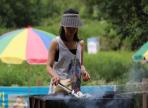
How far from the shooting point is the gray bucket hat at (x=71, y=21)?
22.1 ft

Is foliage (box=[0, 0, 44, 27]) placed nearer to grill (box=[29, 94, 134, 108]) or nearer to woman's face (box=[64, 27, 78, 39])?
woman's face (box=[64, 27, 78, 39])

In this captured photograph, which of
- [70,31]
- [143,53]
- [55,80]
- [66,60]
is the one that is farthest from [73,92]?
[143,53]

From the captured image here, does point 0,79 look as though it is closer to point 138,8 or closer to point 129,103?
point 138,8

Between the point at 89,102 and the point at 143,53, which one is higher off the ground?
the point at 143,53

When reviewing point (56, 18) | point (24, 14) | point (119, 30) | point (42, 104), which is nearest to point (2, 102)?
point (119, 30)

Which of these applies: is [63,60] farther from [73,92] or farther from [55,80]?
[73,92]

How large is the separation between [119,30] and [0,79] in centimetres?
510

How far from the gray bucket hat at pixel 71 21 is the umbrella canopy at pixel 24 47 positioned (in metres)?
4.91

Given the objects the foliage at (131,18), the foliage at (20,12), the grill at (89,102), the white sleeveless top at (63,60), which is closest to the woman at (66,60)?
the white sleeveless top at (63,60)

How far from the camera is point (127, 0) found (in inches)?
445

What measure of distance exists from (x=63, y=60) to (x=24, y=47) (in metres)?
4.99

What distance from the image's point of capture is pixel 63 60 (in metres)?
6.99

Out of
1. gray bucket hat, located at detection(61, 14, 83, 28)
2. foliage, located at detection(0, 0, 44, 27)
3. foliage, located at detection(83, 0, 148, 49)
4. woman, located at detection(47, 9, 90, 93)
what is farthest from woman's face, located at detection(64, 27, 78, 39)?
foliage, located at detection(0, 0, 44, 27)

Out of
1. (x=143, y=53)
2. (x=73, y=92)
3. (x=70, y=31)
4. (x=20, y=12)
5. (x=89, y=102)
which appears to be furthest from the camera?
(x=20, y=12)
